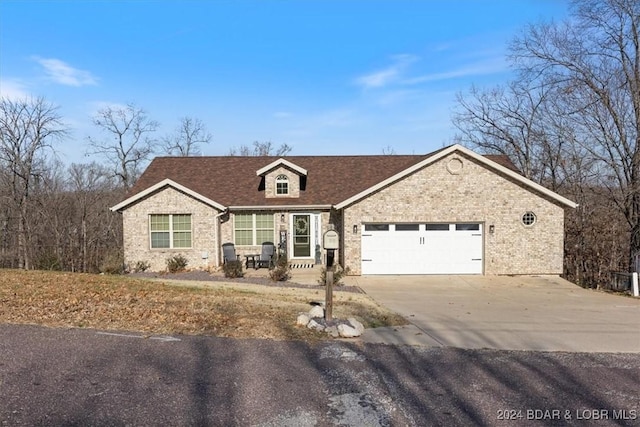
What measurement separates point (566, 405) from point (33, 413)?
5.30 meters

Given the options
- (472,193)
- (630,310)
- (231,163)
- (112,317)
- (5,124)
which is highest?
(5,124)

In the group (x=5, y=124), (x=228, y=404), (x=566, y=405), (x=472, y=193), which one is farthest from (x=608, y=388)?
(x=5, y=124)

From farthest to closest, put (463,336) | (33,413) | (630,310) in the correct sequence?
1. (630,310)
2. (463,336)
3. (33,413)

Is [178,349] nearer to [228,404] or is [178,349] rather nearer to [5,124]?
[228,404]

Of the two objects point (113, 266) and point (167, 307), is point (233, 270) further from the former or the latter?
point (167, 307)

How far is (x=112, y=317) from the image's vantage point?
8852mm

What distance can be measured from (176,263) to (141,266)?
1.48 metres

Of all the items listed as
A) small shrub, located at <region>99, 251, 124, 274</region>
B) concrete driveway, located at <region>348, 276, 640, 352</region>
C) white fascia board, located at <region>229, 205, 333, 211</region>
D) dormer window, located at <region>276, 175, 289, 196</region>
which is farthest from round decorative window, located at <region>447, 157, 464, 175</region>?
small shrub, located at <region>99, 251, 124, 274</region>

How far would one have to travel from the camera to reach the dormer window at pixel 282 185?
21.3m

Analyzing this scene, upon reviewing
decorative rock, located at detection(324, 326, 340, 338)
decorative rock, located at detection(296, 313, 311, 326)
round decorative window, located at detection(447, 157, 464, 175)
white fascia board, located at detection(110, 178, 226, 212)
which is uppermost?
round decorative window, located at detection(447, 157, 464, 175)

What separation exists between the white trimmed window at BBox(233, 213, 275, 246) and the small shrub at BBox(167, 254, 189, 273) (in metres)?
2.45

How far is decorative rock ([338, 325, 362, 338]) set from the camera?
26.0 ft

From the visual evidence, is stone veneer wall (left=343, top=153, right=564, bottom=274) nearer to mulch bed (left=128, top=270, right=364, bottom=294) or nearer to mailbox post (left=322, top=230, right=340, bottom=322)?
mulch bed (left=128, top=270, right=364, bottom=294)

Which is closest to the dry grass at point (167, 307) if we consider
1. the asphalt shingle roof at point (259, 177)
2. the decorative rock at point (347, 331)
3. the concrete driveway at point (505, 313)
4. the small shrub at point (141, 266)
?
the decorative rock at point (347, 331)
